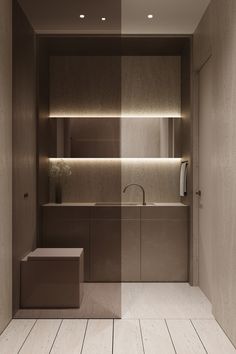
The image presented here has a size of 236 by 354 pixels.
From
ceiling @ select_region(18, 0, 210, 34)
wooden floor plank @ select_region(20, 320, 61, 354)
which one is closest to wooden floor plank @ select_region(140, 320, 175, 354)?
wooden floor plank @ select_region(20, 320, 61, 354)

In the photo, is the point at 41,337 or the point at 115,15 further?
the point at 115,15

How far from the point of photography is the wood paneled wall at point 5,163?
2963 mm

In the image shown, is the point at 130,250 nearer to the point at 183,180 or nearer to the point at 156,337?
the point at 183,180

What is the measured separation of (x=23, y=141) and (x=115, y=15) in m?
1.41

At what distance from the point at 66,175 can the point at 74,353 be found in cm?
229

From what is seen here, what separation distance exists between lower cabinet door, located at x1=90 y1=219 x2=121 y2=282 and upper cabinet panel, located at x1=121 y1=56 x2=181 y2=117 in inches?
52.7

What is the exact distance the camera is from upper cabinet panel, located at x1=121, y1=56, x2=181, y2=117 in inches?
184

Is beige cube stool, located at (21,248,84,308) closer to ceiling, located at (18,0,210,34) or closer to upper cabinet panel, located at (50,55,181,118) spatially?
upper cabinet panel, located at (50,55,181,118)

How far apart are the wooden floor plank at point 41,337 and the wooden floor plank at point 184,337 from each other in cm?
Result: 85

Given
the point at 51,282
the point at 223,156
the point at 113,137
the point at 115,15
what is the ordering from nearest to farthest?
the point at 223,156, the point at 51,282, the point at 115,15, the point at 113,137

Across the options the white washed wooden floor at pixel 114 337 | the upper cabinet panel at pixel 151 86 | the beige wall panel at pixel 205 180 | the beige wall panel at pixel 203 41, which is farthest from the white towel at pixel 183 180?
the white washed wooden floor at pixel 114 337

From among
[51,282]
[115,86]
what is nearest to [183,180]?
[115,86]

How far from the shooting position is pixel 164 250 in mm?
4270

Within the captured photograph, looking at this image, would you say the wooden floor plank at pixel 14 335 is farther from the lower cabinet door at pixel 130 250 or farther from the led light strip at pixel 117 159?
the led light strip at pixel 117 159
